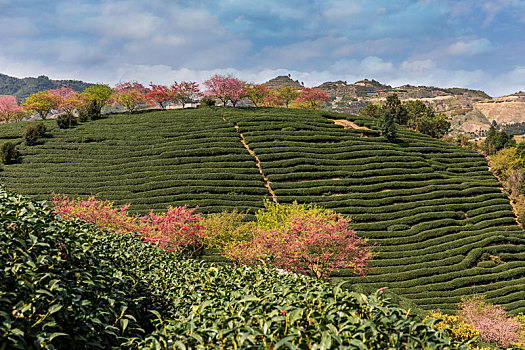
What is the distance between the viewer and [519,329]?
21125mm

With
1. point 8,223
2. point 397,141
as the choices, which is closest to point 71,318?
point 8,223

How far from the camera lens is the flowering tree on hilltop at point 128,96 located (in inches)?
2779

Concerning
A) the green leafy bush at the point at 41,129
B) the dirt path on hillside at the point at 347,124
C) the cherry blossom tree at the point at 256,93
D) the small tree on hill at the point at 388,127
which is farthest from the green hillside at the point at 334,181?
the cherry blossom tree at the point at 256,93

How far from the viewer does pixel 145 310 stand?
26.0ft

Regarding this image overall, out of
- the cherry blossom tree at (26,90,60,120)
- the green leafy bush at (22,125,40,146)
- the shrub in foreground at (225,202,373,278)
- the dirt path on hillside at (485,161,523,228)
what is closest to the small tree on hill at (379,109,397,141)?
the dirt path on hillside at (485,161,523,228)

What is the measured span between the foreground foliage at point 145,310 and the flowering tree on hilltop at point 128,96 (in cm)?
7173

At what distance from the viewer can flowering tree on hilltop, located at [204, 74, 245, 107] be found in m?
77.5

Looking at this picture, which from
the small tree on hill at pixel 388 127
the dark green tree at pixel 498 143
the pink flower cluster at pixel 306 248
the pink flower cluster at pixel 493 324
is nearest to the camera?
the pink flower cluster at pixel 306 248

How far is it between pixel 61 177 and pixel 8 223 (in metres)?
43.9

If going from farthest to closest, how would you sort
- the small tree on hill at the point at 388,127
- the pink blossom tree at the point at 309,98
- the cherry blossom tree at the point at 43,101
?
the pink blossom tree at the point at 309,98 < the cherry blossom tree at the point at 43,101 < the small tree on hill at the point at 388,127

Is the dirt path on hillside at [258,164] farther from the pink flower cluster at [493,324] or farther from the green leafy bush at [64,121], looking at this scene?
the green leafy bush at [64,121]

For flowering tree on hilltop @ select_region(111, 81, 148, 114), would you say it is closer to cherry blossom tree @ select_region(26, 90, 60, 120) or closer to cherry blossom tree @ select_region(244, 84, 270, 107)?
cherry blossom tree @ select_region(26, 90, 60, 120)

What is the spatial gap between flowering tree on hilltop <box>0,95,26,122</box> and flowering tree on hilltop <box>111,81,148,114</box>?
26.9 meters

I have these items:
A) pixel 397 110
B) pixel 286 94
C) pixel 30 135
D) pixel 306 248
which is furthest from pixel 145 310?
pixel 397 110
